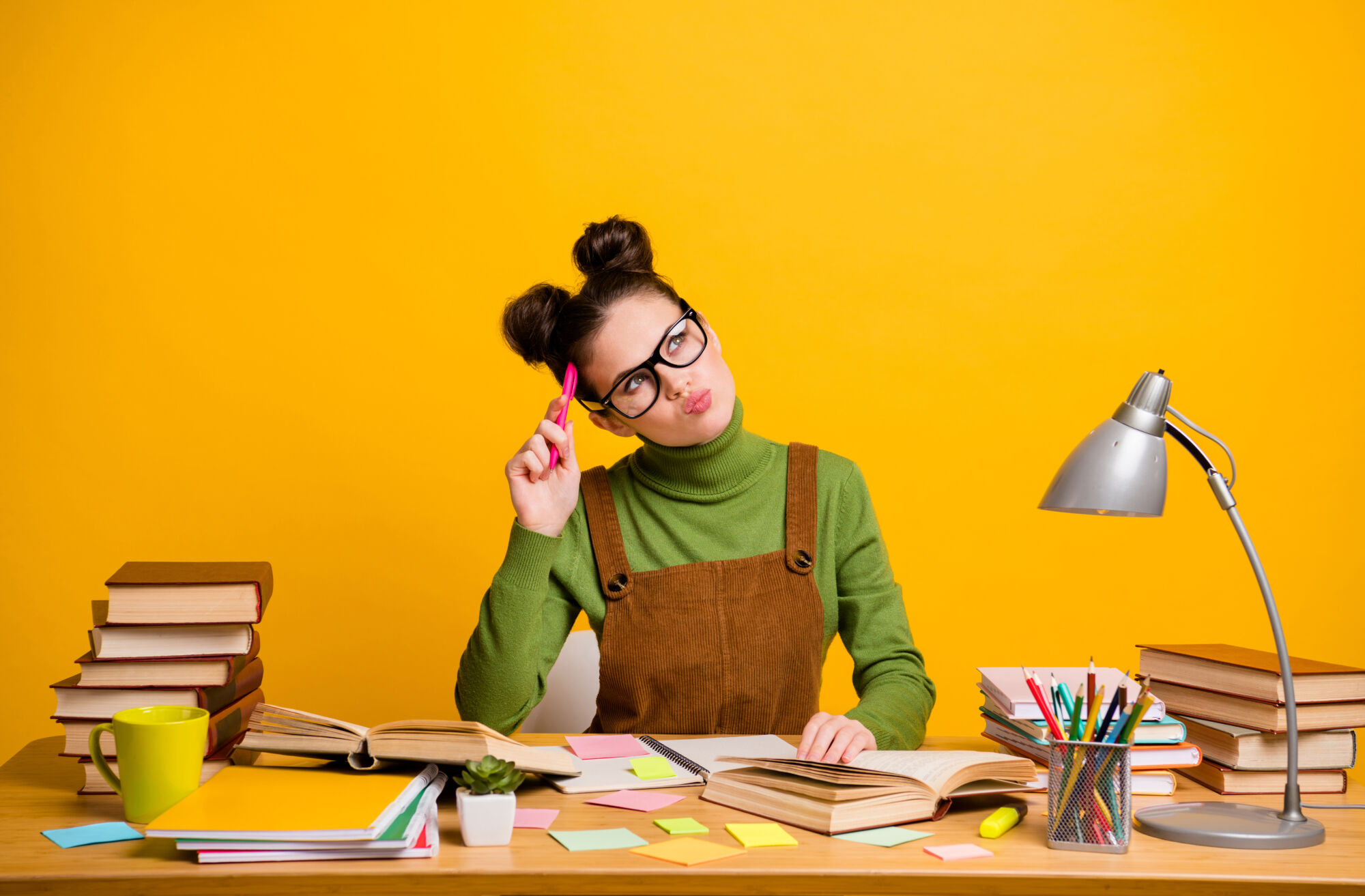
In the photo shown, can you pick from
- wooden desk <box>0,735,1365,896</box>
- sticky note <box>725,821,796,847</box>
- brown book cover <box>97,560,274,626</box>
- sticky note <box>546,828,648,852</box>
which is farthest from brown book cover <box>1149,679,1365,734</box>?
brown book cover <box>97,560,274,626</box>

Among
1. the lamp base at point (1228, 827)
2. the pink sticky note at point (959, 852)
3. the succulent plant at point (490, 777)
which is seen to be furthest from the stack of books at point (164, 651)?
the lamp base at point (1228, 827)

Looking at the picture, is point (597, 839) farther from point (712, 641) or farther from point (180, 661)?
point (712, 641)

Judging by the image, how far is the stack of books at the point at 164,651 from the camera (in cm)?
125

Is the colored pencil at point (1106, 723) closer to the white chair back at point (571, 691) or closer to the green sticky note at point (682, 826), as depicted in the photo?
the green sticky note at point (682, 826)

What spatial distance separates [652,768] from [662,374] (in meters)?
0.64

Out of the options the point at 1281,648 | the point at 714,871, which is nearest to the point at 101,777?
the point at 714,871

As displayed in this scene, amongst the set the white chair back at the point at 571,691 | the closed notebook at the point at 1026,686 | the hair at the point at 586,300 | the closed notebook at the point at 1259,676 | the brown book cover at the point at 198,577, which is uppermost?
the hair at the point at 586,300

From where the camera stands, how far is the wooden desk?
938 millimetres

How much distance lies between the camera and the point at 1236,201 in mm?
2617

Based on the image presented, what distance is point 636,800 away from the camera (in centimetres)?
115

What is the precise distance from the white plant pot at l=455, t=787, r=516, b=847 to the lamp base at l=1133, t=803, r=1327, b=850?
63 cm

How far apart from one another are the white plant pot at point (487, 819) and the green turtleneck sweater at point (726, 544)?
60 centimetres

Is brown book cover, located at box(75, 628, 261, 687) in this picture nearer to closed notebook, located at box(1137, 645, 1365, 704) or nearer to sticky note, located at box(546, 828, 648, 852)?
sticky note, located at box(546, 828, 648, 852)

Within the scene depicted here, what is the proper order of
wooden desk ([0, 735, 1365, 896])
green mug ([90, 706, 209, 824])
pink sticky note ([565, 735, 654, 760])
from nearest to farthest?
wooden desk ([0, 735, 1365, 896]) → green mug ([90, 706, 209, 824]) → pink sticky note ([565, 735, 654, 760])
